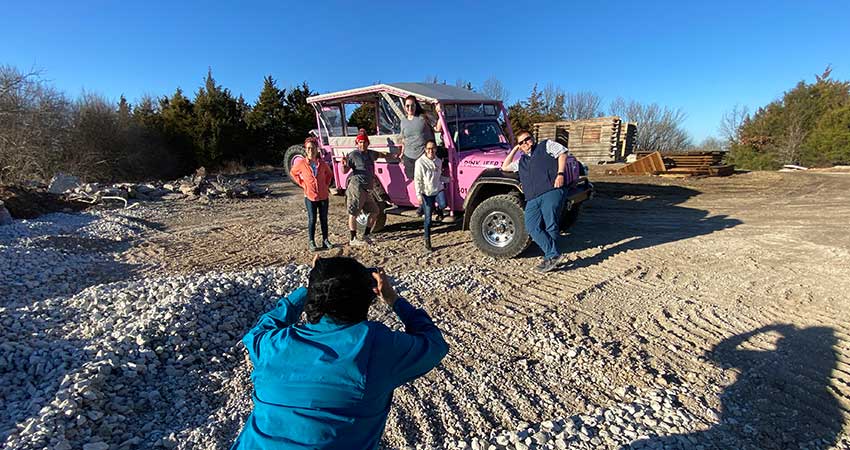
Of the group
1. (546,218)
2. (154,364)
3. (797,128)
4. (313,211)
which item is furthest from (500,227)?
(797,128)

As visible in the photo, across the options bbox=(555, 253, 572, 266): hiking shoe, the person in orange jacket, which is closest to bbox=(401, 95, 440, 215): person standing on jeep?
the person in orange jacket

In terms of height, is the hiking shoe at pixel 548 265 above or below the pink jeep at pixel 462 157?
below

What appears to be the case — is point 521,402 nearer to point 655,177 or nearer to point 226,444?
point 226,444

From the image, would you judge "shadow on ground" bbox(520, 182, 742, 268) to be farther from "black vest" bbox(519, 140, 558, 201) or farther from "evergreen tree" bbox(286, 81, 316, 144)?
"evergreen tree" bbox(286, 81, 316, 144)

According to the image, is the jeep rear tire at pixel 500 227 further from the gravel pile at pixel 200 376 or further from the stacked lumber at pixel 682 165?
the stacked lumber at pixel 682 165

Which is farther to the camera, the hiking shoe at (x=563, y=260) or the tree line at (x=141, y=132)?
the tree line at (x=141, y=132)

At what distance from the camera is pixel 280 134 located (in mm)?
22359

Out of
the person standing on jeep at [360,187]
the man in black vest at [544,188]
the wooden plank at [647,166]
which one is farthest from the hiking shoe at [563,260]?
the wooden plank at [647,166]

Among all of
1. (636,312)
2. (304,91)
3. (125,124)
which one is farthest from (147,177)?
(636,312)

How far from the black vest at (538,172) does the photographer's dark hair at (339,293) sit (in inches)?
164

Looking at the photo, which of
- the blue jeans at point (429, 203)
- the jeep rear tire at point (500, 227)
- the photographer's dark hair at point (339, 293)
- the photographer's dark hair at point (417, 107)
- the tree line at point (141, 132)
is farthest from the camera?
the tree line at point (141, 132)

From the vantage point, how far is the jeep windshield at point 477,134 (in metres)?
6.82

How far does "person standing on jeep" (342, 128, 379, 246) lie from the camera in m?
6.62

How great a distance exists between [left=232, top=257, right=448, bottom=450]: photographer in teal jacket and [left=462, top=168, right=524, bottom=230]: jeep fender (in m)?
4.60
